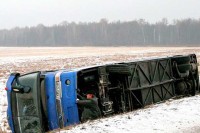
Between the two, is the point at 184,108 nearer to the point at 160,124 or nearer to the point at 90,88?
the point at 160,124

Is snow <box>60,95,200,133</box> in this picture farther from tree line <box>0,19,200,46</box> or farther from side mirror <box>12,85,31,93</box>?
tree line <box>0,19,200,46</box>

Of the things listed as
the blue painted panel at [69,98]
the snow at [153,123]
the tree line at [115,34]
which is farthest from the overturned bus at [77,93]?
the tree line at [115,34]

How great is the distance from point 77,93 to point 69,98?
410 mm

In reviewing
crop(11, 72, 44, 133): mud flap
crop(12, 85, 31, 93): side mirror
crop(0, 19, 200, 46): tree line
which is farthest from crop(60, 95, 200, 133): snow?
crop(0, 19, 200, 46): tree line

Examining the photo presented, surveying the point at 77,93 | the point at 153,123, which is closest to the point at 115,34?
the point at 77,93

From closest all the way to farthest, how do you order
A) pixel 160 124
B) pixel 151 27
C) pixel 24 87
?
1. pixel 160 124
2. pixel 24 87
3. pixel 151 27

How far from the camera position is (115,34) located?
488 ft

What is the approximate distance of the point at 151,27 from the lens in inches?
6019

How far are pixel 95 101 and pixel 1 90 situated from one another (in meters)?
9.08

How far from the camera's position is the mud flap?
9.02m

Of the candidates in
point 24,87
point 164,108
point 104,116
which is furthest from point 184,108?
point 24,87

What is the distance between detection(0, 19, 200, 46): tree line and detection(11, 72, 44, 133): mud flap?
409 feet

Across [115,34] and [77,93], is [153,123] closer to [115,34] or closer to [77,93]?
[77,93]

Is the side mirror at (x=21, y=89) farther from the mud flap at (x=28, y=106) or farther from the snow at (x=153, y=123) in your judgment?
the snow at (x=153, y=123)
